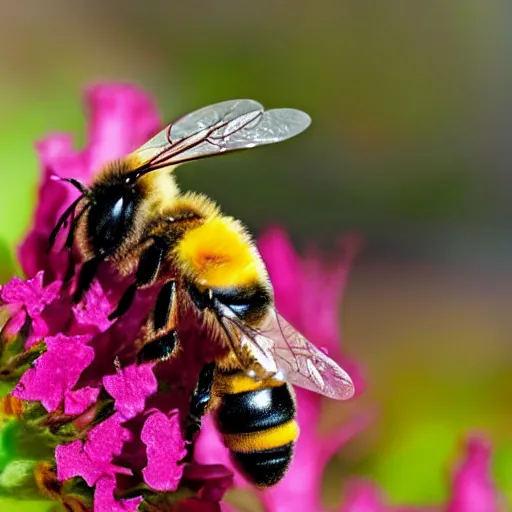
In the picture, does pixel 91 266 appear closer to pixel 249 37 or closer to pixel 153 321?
pixel 153 321

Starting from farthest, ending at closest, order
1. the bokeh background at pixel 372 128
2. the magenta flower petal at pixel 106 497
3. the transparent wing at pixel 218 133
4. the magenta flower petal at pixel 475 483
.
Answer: the bokeh background at pixel 372 128 → the magenta flower petal at pixel 475 483 → the transparent wing at pixel 218 133 → the magenta flower petal at pixel 106 497

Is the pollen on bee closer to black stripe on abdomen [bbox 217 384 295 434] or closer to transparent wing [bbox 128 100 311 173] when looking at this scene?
black stripe on abdomen [bbox 217 384 295 434]

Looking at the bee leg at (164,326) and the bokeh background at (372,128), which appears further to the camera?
the bokeh background at (372,128)

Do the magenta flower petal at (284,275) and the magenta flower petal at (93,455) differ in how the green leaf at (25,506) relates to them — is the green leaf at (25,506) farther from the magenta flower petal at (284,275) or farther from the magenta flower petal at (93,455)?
the magenta flower petal at (284,275)

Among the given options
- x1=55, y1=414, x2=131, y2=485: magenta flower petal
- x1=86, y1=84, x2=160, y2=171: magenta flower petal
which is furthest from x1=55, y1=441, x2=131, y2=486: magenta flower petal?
x1=86, y1=84, x2=160, y2=171: magenta flower petal

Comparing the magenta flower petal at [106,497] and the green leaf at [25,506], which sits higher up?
the magenta flower petal at [106,497]

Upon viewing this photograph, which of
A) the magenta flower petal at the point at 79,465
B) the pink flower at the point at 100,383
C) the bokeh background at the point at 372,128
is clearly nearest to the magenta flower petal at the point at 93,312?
the pink flower at the point at 100,383
